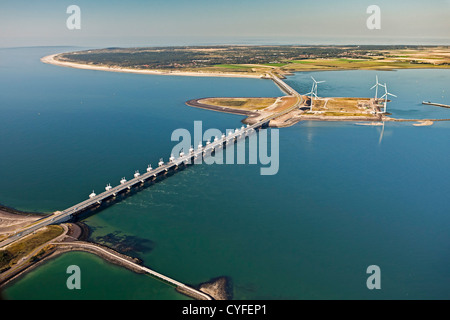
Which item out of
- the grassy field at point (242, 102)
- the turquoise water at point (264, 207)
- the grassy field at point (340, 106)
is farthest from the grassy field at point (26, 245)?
the grassy field at point (340, 106)

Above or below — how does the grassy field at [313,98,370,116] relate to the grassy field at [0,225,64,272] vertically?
above

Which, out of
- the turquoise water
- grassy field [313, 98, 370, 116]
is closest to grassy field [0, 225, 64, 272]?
the turquoise water

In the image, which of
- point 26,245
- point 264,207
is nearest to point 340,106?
point 264,207

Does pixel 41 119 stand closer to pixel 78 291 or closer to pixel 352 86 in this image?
pixel 78 291

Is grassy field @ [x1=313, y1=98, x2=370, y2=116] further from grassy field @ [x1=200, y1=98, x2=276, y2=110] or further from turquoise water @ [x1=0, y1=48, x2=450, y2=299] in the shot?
grassy field @ [x1=200, y1=98, x2=276, y2=110]

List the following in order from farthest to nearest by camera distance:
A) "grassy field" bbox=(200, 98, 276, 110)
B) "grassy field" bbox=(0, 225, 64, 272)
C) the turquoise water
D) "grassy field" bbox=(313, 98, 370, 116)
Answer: "grassy field" bbox=(200, 98, 276, 110) → "grassy field" bbox=(313, 98, 370, 116) → "grassy field" bbox=(0, 225, 64, 272) → the turquoise water
